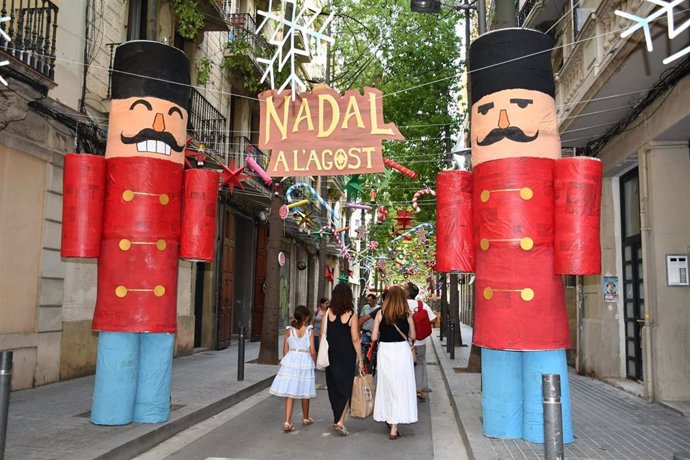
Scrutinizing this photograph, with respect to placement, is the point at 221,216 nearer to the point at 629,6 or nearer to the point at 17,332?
the point at 17,332

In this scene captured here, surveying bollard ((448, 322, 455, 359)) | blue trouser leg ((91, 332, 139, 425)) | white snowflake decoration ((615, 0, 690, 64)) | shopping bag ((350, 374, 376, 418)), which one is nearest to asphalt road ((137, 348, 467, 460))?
shopping bag ((350, 374, 376, 418))

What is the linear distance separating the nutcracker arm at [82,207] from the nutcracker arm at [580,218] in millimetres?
5322

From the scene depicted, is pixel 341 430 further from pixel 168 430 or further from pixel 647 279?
pixel 647 279

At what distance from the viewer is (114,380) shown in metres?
6.71

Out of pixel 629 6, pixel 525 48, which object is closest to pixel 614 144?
pixel 629 6

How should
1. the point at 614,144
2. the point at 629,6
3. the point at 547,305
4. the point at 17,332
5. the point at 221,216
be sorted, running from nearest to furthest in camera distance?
the point at 547,305
the point at 629,6
the point at 17,332
the point at 614,144
the point at 221,216

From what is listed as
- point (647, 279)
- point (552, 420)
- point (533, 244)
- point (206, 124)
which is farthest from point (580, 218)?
point (206, 124)

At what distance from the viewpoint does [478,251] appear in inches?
266

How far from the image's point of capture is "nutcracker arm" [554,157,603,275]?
242 inches

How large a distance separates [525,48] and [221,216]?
12.8m

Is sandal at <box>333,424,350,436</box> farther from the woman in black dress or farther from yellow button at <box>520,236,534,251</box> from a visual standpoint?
yellow button at <box>520,236,534,251</box>

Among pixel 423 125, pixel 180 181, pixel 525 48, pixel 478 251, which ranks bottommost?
pixel 478 251

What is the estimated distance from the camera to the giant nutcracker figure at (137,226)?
22.2 feet

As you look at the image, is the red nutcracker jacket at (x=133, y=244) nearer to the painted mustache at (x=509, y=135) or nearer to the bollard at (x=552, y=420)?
the painted mustache at (x=509, y=135)
